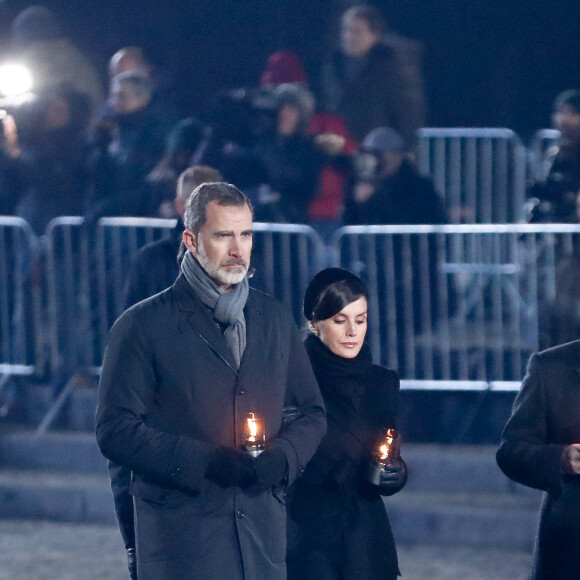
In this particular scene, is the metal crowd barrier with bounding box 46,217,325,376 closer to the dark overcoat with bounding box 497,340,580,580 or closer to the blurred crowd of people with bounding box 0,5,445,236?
the blurred crowd of people with bounding box 0,5,445,236

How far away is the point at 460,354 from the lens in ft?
29.6

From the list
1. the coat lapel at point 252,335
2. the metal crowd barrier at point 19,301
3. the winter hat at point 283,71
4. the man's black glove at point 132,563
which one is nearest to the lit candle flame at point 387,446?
the coat lapel at point 252,335

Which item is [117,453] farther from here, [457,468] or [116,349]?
[457,468]

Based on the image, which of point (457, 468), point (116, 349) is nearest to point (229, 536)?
point (116, 349)

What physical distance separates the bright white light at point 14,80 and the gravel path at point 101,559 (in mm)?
3887

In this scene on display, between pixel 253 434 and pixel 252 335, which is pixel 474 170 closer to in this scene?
pixel 252 335

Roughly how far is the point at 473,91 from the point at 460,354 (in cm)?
466

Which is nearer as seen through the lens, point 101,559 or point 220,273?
point 220,273

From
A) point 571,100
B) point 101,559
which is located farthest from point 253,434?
point 571,100

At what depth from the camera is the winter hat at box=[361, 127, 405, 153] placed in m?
9.55

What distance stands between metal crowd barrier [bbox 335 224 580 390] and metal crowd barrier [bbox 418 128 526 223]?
7.77 ft

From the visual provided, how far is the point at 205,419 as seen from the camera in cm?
412

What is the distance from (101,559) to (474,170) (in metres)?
5.49

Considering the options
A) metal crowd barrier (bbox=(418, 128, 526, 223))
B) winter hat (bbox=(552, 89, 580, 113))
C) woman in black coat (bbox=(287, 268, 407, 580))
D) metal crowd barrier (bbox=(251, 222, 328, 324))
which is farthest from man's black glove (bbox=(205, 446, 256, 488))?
metal crowd barrier (bbox=(418, 128, 526, 223))
